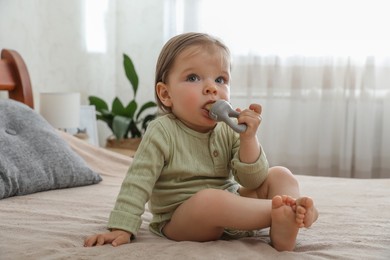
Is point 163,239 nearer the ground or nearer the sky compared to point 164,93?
nearer the ground

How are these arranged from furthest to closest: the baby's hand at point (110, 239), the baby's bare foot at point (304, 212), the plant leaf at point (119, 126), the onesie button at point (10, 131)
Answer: the plant leaf at point (119, 126), the onesie button at point (10, 131), the baby's hand at point (110, 239), the baby's bare foot at point (304, 212)

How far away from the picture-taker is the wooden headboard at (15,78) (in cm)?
232

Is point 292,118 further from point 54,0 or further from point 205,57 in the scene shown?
point 205,57

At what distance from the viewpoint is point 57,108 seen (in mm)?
2502

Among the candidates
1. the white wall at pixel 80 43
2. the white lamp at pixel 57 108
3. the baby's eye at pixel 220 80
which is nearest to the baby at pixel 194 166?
the baby's eye at pixel 220 80

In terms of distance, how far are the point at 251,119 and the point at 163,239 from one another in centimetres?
32

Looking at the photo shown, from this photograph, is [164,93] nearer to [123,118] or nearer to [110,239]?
[110,239]

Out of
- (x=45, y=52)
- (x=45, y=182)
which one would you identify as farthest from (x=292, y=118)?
(x=45, y=182)

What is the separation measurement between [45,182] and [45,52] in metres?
1.43

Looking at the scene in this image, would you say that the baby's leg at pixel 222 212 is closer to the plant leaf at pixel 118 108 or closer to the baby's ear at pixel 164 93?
the baby's ear at pixel 164 93

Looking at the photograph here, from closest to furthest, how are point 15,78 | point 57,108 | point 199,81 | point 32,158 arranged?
1. point 199,81
2. point 32,158
3. point 15,78
4. point 57,108

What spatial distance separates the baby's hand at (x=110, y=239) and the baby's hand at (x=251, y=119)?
1.05 ft

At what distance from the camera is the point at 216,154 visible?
3.88 feet

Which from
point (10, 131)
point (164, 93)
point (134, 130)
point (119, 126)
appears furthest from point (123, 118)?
point (164, 93)
